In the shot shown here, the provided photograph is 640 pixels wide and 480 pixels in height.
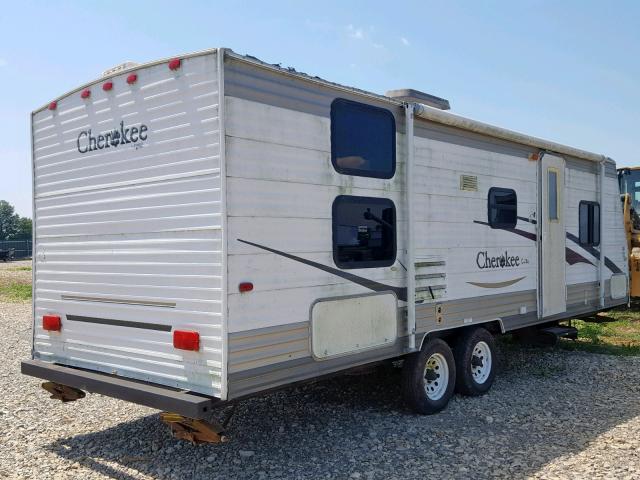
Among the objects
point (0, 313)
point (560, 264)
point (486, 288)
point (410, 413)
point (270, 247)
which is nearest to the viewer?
point (270, 247)

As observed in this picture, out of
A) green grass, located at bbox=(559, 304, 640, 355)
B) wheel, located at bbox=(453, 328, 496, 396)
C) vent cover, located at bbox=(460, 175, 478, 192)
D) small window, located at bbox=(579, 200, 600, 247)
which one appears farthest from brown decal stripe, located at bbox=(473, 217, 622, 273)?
wheel, located at bbox=(453, 328, 496, 396)

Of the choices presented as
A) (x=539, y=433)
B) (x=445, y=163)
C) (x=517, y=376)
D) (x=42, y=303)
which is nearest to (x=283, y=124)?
(x=445, y=163)

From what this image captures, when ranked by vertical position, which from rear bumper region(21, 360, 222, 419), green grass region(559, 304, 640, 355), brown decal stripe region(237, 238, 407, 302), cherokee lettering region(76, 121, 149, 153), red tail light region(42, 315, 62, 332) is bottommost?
green grass region(559, 304, 640, 355)

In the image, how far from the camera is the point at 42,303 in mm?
5730

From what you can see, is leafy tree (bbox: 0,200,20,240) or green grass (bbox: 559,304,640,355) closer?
green grass (bbox: 559,304,640,355)

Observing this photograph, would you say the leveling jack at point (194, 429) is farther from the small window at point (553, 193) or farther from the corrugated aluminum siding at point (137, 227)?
the small window at point (553, 193)

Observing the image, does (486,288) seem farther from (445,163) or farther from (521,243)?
(445,163)

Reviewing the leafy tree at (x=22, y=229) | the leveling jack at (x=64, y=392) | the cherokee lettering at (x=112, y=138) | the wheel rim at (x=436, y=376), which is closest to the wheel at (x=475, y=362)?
the wheel rim at (x=436, y=376)

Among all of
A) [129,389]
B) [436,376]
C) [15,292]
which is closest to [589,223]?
[436,376]

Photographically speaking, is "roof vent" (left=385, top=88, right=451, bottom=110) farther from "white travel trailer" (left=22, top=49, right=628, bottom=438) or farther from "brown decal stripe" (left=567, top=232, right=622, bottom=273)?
"brown decal stripe" (left=567, top=232, right=622, bottom=273)

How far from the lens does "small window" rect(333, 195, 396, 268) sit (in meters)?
5.16

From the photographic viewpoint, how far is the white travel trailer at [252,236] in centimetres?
433

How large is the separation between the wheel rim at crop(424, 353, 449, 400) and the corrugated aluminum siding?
2697 millimetres

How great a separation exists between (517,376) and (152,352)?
15.7 ft
